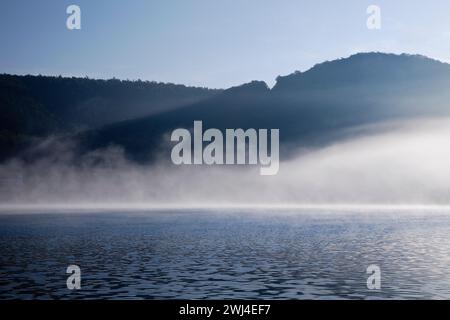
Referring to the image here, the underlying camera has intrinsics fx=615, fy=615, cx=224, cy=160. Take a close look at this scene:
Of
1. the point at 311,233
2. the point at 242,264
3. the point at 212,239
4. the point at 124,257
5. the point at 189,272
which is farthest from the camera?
the point at 311,233

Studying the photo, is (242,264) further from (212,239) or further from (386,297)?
(212,239)

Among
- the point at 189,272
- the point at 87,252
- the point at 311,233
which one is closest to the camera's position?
the point at 189,272

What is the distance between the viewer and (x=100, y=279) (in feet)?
178

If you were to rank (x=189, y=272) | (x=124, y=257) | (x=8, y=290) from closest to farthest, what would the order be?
1. (x=8, y=290)
2. (x=189, y=272)
3. (x=124, y=257)

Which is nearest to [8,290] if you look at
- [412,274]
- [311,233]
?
[412,274]

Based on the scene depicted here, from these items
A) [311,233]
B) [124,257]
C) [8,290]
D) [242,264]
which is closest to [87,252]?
[124,257]

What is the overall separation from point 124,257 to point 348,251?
29551 millimetres

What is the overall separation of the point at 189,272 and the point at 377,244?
43823 mm

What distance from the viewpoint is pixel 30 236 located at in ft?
341

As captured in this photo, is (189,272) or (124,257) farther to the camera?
(124,257)

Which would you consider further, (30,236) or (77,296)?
(30,236)

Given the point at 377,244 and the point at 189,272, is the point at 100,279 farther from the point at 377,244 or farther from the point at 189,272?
the point at 377,244
